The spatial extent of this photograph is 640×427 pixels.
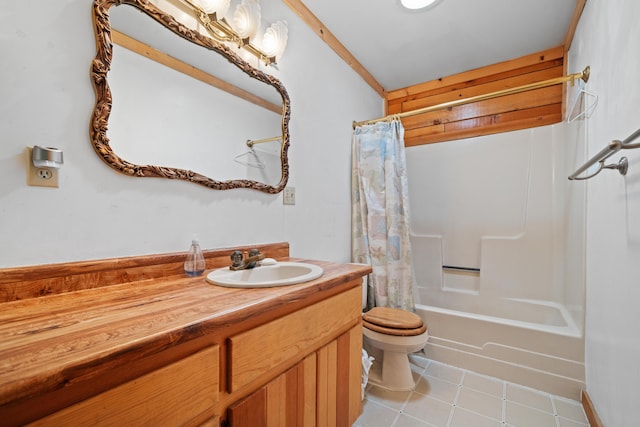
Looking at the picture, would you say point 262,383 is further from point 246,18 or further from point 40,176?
point 246,18

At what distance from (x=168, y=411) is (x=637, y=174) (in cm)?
155

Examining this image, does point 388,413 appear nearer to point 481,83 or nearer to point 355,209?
point 355,209

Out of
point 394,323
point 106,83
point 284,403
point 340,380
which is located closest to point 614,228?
point 394,323

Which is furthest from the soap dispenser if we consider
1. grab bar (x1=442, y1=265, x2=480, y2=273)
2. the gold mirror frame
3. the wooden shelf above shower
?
the wooden shelf above shower

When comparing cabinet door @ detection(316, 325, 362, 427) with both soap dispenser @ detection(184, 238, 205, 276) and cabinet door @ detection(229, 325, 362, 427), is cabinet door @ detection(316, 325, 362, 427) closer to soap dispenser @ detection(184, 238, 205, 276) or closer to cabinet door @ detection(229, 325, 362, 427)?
cabinet door @ detection(229, 325, 362, 427)

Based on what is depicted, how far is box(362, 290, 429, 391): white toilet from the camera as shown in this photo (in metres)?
1.61

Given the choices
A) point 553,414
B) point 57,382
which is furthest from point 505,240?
point 57,382

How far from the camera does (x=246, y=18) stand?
1268 mm

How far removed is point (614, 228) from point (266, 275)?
1.49 m

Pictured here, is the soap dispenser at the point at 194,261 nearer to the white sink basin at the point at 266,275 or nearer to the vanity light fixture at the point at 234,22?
the white sink basin at the point at 266,275

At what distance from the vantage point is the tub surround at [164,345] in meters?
0.44

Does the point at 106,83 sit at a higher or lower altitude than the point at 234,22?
lower

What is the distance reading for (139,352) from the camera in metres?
0.50

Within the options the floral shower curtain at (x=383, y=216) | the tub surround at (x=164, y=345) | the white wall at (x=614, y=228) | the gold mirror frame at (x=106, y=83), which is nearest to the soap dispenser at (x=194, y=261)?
the tub surround at (x=164, y=345)
